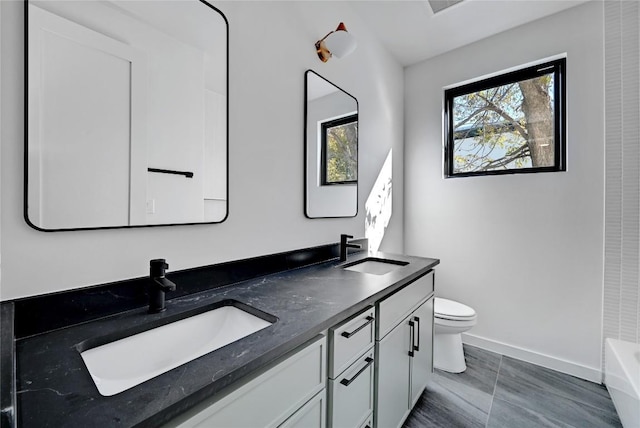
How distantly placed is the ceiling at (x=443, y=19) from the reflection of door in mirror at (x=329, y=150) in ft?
2.33

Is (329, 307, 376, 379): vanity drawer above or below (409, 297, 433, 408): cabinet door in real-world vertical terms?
above

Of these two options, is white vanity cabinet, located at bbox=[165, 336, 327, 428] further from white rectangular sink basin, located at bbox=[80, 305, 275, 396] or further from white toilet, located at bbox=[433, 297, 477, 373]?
white toilet, located at bbox=[433, 297, 477, 373]

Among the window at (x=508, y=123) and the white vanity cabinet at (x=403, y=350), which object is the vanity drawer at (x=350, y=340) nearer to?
the white vanity cabinet at (x=403, y=350)

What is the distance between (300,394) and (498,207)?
7.34ft

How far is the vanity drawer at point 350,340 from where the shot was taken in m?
0.93

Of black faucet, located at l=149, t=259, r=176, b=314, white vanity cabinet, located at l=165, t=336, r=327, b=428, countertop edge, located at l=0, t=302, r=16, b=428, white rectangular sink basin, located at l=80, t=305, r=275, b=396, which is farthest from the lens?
black faucet, located at l=149, t=259, r=176, b=314

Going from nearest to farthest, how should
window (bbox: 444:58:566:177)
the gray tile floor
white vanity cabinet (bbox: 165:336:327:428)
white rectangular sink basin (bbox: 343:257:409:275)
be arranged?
white vanity cabinet (bbox: 165:336:327:428), the gray tile floor, white rectangular sink basin (bbox: 343:257:409:275), window (bbox: 444:58:566:177)

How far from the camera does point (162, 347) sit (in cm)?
87

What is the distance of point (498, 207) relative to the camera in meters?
2.32

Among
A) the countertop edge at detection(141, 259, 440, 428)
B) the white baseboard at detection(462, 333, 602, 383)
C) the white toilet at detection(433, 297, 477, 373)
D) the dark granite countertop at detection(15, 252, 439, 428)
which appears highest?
the dark granite countertop at detection(15, 252, 439, 428)

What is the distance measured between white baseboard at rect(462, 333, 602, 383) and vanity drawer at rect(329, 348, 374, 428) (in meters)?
1.70

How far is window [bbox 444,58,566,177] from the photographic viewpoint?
2131 mm

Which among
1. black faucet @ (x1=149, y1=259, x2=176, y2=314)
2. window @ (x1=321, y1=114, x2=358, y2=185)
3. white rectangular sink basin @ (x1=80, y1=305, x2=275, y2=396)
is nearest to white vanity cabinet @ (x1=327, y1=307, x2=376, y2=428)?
white rectangular sink basin @ (x1=80, y1=305, x2=275, y2=396)

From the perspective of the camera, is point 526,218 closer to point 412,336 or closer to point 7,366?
point 412,336
